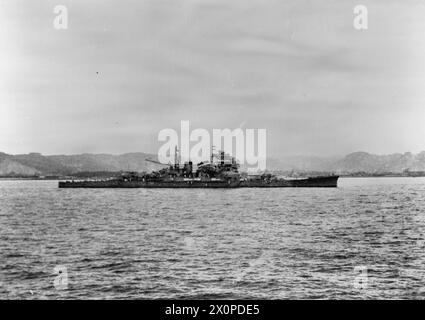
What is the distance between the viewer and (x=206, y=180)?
482ft

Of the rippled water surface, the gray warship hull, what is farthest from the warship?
the rippled water surface

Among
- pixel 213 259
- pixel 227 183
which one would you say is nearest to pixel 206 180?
pixel 227 183

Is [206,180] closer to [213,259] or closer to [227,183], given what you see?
[227,183]

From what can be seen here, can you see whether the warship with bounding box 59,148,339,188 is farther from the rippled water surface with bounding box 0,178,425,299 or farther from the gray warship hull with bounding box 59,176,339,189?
the rippled water surface with bounding box 0,178,425,299

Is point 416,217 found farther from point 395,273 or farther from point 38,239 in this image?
point 38,239

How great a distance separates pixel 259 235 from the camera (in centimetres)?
3831

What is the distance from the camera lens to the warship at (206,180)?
14575 centimetres

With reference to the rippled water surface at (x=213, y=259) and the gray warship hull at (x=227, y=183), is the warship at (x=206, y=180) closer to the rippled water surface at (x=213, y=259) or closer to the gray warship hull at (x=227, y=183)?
the gray warship hull at (x=227, y=183)

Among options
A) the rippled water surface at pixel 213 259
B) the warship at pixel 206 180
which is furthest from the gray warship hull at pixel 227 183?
the rippled water surface at pixel 213 259

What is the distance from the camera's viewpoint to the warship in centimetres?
14575
